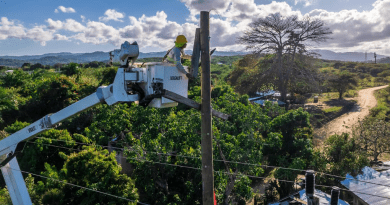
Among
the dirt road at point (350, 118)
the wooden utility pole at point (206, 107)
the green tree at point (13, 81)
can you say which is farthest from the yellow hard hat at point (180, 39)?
the green tree at point (13, 81)

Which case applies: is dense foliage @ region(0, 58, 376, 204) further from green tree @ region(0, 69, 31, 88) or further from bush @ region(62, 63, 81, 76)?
bush @ region(62, 63, 81, 76)

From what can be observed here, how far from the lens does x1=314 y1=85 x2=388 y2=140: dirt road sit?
77.6ft

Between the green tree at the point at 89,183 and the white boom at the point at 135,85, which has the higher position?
the white boom at the point at 135,85

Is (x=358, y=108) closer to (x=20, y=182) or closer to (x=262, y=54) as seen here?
(x=262, y=54)

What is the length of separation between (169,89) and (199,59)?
0.71m

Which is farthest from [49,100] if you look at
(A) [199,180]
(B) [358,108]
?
(B) [358,108]

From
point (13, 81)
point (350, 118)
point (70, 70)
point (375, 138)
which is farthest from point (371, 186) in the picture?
point (13, 81)

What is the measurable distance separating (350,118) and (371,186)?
18.0 metres

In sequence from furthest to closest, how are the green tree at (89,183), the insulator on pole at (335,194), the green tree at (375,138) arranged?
the green tree at (375,138)
the green tree at (89,183)
the insulator on pole at (335,194)

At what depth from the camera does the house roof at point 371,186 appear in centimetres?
1107

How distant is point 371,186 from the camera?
39.4 ft

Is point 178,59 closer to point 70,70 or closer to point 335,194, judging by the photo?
point 335,194

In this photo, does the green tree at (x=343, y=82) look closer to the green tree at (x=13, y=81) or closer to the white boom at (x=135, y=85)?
the white boom at (x=135, y=85)

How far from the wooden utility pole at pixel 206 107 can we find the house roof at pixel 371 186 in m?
8.74
